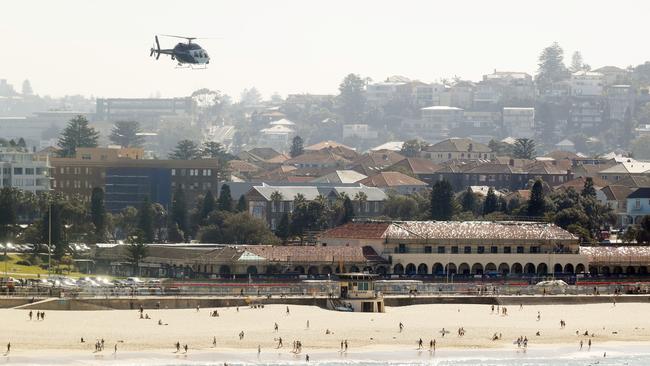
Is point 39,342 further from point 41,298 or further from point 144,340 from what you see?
point 41,298

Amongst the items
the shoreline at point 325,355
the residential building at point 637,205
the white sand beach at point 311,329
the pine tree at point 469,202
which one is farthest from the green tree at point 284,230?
the shoreline at point 325,355

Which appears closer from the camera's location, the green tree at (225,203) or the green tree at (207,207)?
the green tree at (225,203)

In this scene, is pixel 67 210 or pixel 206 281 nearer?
pixel 206 281

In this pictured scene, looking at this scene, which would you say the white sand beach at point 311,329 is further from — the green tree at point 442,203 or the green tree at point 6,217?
the green tree at point 442,203

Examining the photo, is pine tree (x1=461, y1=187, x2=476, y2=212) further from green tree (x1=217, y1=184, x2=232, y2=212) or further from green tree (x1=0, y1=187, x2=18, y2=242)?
green tree (x1=0, y1=187, x2=18, y2=242)

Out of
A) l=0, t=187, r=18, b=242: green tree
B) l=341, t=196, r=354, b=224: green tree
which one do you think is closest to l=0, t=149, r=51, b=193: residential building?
l=0, t=187, r=18, b=242: green tree

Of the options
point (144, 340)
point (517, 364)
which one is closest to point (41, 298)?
point (144, 340)
